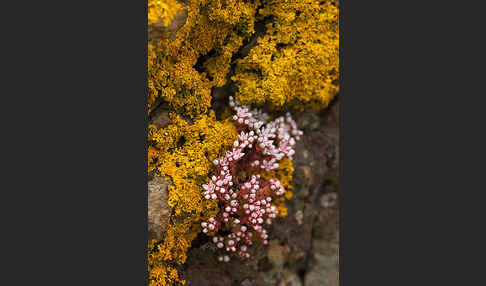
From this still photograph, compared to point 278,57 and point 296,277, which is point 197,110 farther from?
point 296,277

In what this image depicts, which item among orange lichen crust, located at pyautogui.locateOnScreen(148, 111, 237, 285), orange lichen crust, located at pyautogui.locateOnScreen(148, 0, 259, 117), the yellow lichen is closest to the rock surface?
the yellow lichen

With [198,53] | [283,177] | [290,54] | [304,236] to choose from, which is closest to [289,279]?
[304,236]

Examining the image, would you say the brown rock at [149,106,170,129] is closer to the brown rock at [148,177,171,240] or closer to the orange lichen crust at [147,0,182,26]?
the brown rock at [148,177,171,240]

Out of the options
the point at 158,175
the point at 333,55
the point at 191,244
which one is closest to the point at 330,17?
the point at 333,55

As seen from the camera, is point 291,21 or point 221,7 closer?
point 221,7

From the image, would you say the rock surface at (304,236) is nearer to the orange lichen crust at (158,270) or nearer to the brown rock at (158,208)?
the orange lichen crust at (158,270)
